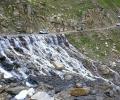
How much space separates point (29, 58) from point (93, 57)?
15.0 metres

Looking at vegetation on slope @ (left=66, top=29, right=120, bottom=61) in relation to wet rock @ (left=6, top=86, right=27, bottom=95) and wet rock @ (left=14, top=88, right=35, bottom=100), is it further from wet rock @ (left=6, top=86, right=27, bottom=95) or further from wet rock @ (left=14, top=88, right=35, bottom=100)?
wet rock @ (left=14, top=88, right=35, bottom=100)

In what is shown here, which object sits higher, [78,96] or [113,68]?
[78,96]

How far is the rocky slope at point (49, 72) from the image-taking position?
5294cm

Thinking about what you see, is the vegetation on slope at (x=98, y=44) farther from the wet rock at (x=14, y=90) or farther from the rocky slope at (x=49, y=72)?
the wet rock at (x=14, y=90)

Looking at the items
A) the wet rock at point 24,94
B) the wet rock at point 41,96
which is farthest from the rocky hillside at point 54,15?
the wet rock at point 41,96

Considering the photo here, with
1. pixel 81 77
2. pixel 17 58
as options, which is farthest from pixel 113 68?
pixel 17 58

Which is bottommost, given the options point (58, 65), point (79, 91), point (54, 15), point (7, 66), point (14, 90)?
point (58, 65)

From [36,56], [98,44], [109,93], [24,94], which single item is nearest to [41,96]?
[24,94]

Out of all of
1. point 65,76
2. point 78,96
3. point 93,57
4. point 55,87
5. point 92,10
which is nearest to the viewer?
point 78,96

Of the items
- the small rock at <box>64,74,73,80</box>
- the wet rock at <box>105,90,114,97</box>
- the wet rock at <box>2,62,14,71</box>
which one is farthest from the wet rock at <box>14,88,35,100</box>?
the wet rock at <box>2,62,14,71</box>

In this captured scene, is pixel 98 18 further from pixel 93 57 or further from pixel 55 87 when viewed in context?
pixel 55 87

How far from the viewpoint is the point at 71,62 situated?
72.9 metres

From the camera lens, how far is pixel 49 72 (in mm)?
65562

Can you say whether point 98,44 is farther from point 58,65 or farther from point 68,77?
point 68,77
